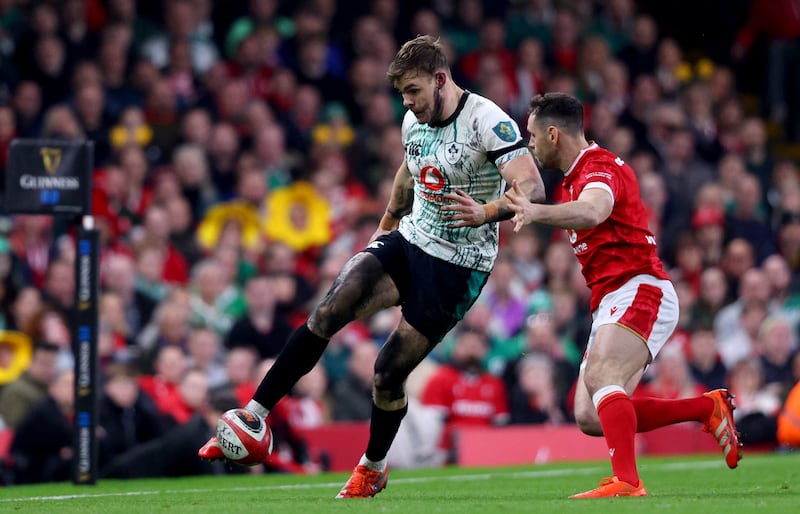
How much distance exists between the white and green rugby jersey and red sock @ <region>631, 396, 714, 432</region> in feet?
4.04

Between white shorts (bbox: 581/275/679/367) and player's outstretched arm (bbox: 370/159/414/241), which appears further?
player's outstretched arm (bbox: 370/159/414/241)

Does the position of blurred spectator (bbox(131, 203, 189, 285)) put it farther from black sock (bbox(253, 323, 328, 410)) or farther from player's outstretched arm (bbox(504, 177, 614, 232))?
player's outstretched arm (bbox(504, 177, 614, 232))

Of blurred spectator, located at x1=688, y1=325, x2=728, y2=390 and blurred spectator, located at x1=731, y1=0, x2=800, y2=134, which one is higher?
blurred spectator, located at x1=731, y1=0, x2=800, y2=134

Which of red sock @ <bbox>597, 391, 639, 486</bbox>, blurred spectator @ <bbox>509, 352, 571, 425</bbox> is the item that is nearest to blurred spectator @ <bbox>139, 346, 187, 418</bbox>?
blurred spectator @ <bbox>509, 352, 571, 425</bbox>

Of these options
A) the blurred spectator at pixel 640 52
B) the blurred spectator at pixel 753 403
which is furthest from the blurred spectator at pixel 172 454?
the blurred spectator at pixel 640 52

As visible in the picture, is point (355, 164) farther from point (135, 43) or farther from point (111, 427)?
point (111, 427)

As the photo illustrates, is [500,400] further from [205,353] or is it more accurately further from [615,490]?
[615,490]

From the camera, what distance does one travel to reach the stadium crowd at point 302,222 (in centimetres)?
1366

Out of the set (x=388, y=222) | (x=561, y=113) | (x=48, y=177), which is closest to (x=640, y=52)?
(x=48, y=177)

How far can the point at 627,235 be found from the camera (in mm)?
8625

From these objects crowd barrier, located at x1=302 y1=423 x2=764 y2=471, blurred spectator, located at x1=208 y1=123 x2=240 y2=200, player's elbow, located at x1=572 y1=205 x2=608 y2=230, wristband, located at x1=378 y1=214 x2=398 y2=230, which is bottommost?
crowd barrier, located at x1=302 y1=423 x2=764 y2=471

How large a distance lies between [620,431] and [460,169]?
1756 mm

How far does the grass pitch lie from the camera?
25.6 ft

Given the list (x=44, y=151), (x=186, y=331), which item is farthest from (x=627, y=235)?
(x=186, y=331)
